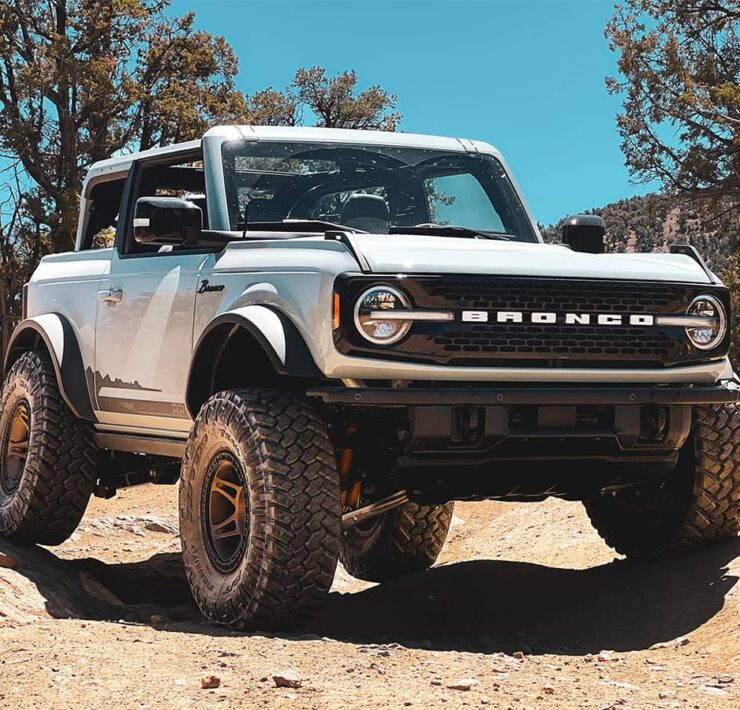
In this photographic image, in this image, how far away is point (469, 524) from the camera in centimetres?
1147

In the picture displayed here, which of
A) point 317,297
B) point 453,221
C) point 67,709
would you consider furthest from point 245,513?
point 453,221

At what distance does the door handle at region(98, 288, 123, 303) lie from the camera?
713cm

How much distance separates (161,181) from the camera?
25.3 feet

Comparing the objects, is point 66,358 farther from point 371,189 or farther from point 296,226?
point 371,189

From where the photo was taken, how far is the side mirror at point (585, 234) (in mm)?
6434

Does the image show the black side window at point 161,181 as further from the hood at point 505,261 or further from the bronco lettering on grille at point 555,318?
the bronco lettering on grille at point 555,318

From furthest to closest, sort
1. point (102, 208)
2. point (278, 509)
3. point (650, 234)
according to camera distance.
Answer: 1. point (650, 234)
2. point (102, 208)
3. point (278, 509)

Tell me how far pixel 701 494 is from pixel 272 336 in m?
2.38

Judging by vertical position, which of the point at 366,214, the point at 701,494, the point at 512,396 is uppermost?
the point at 366,214

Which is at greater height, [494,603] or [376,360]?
[376,360]

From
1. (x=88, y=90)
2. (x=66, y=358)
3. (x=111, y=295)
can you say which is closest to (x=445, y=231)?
(x=111, y=295)

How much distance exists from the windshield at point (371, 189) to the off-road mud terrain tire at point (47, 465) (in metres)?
2.09

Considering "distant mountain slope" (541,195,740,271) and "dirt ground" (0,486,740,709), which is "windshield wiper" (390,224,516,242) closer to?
"dirt ground" (0,486,740,709)

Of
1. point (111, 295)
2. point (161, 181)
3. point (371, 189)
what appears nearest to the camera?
point (371, 189)
